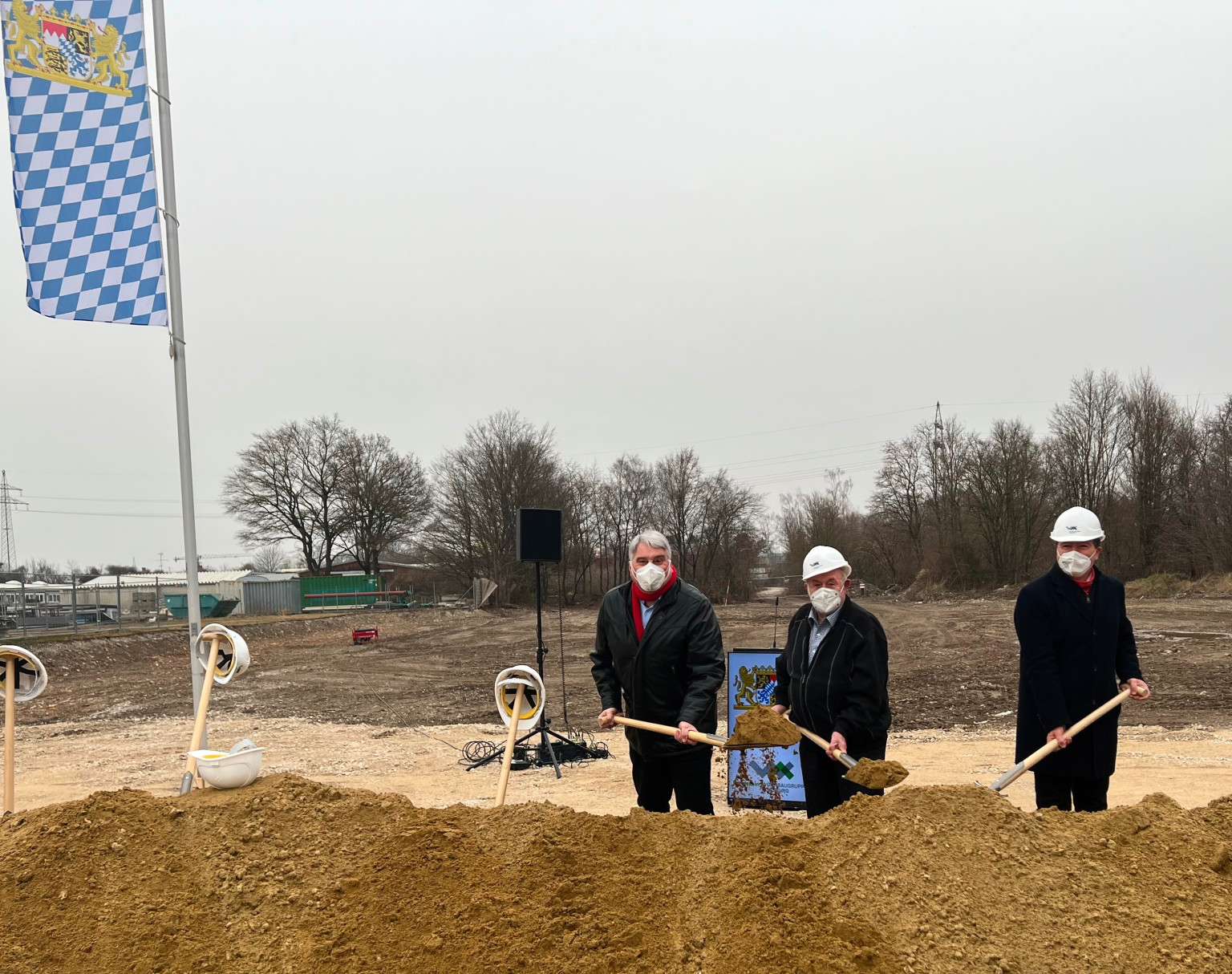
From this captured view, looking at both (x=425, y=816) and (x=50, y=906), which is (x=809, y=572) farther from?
(x=50, y=906)

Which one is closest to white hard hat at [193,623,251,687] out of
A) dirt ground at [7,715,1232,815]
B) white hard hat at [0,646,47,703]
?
white hard hat at [0,646,47,703]

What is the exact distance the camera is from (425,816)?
11.2 ft

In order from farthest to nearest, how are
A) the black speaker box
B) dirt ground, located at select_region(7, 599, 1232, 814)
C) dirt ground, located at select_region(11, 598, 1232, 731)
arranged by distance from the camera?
dirt ground, located at select_region(11, 598, 1232, 731) → the black speaker box → dirt ground, located at select_region(7, 599, 1232, 814)

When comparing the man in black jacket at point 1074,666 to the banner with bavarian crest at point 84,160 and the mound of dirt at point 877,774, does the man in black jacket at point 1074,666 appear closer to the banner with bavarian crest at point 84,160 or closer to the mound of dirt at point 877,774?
the mound of dirt at point 877,774

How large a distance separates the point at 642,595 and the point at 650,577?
17 cm

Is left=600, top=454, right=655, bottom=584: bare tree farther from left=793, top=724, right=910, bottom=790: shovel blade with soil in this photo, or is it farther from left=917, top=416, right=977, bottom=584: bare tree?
left=793, top=724, right=910, bottom=790: shovel blade with soil

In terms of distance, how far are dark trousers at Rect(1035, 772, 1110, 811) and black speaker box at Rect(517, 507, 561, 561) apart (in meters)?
4.63

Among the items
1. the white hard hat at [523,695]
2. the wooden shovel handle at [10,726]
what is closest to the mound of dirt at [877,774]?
the white hard hat at [523,695]

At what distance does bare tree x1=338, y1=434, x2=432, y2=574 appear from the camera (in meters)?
48.8

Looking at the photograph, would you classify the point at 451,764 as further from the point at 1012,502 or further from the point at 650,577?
the point at 1012,502

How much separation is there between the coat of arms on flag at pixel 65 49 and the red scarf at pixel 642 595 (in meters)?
5.62

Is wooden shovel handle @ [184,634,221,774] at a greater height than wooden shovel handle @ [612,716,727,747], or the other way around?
wooden shovel handle @ [184,634,221,774]

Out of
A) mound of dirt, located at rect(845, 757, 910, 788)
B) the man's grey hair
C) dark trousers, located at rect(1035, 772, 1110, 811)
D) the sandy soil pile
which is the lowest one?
dark trousers, located at rect(1035, 772, 1110, 811)

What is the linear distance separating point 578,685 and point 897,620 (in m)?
14.2
